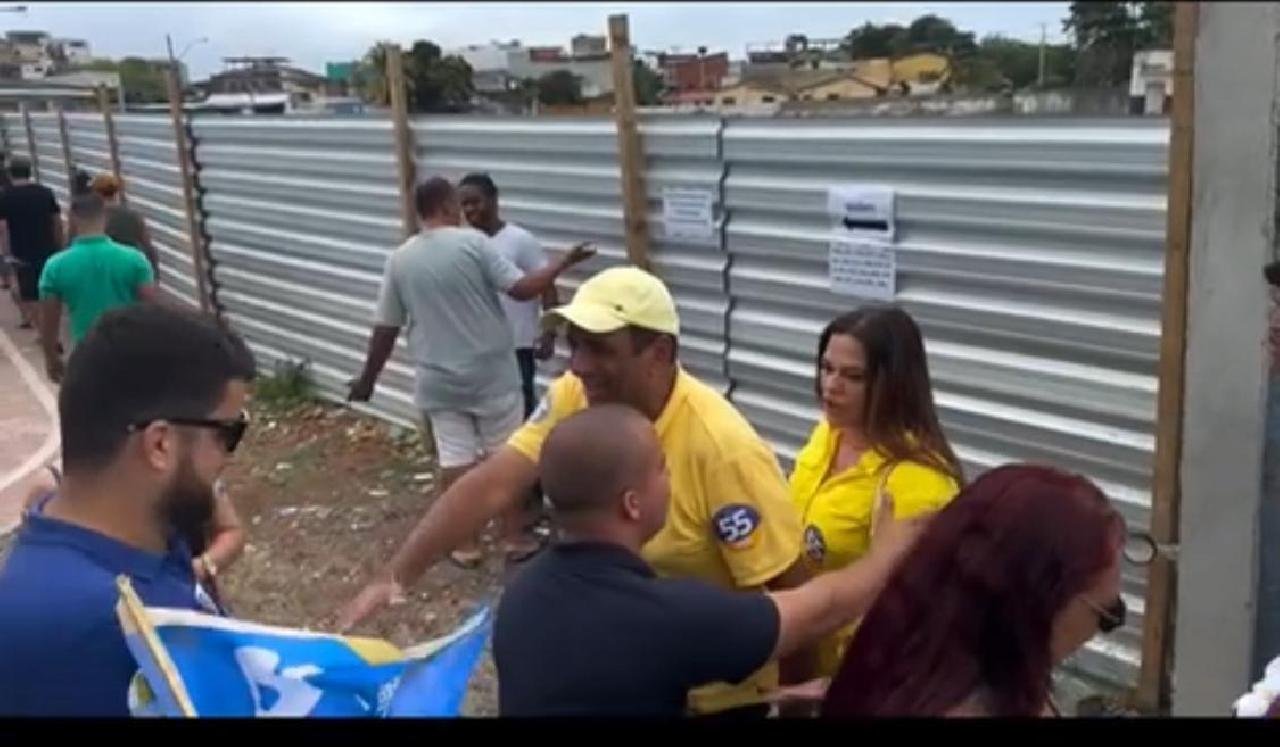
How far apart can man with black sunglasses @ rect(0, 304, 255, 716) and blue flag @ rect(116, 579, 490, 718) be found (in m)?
0.05

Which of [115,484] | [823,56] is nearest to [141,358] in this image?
[115,484]

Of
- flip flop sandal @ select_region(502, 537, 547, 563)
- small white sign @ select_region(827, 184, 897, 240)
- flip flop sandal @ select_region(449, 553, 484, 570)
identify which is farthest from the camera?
small white sign @ select_region(827, 184, 897, 240)

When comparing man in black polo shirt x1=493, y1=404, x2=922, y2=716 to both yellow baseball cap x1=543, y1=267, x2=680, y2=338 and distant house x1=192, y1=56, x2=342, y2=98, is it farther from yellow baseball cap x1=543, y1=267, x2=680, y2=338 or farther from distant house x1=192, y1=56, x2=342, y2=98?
distant house x1=192, y1=56, x2=342, y2=98

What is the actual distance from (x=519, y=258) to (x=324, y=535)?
208 cm

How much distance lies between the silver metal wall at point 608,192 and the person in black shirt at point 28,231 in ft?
6.64

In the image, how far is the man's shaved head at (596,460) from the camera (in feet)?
4.42

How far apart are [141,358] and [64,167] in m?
0.25

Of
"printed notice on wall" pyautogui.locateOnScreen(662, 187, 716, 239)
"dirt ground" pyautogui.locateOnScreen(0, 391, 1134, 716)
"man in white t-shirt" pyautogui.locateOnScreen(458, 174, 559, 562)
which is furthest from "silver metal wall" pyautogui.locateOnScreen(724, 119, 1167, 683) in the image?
"dirt ground" pyautogui.locateOnScreen(0, 391, 1134, 716)

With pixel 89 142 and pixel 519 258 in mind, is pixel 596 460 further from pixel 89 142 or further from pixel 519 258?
pixel 519 258

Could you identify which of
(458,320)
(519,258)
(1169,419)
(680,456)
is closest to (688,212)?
(519,258)

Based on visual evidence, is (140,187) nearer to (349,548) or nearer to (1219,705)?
(349,548)

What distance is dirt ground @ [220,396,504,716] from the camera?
150cm

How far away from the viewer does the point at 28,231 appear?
124 centimetres

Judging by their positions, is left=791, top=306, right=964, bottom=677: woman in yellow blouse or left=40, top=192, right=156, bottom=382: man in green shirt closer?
left=40, top=192, right=156, bottom=382: man in green shirt
